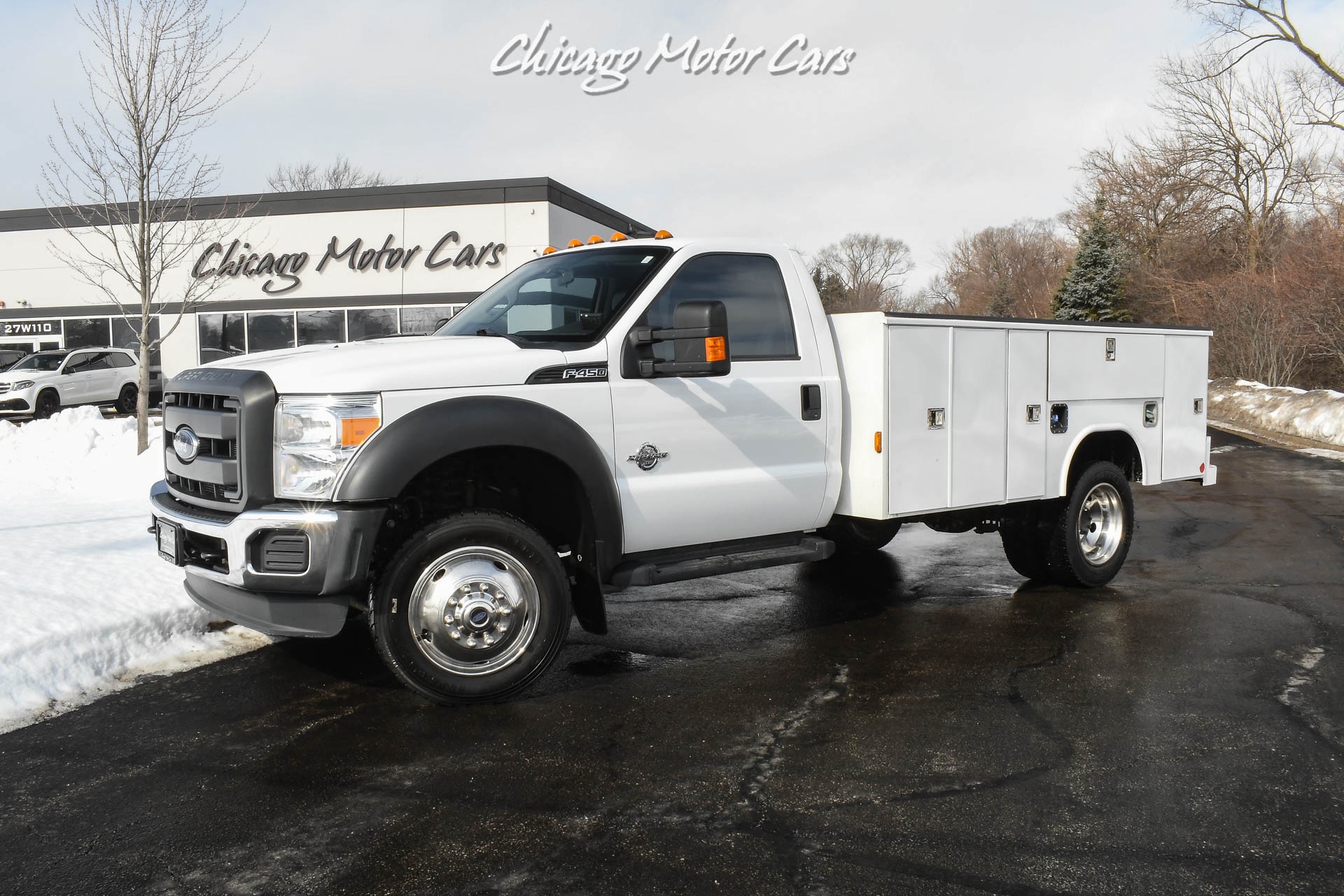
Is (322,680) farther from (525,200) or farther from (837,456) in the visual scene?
(525,200)

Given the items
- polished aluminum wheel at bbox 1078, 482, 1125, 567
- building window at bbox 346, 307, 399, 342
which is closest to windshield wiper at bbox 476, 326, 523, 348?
polished aluminum wheel at bbox 1078, 482, 1125, 567

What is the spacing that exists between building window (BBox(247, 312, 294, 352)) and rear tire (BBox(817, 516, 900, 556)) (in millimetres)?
24031

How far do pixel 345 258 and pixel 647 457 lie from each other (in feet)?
85.0

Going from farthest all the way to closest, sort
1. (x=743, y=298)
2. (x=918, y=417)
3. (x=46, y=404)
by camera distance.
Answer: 1. (x=46, y=404)
2. (x=918, y=417)
3. (x=743, y=298)

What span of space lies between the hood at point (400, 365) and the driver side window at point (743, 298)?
0.86 metres

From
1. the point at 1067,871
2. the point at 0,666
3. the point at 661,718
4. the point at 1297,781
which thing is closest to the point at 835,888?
the point at 1067,871

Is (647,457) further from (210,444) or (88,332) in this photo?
(88,332)

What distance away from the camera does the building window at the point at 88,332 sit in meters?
31.0

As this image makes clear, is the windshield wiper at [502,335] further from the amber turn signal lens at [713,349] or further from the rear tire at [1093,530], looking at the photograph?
the rear tire at [1093,530]

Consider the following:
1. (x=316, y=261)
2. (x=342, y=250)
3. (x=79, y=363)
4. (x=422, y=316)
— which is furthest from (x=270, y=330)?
(x=79, y=363)

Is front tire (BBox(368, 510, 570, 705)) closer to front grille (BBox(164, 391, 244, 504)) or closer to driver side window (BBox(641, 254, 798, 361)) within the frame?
front grille (BBox(164, 391, 244, 504))

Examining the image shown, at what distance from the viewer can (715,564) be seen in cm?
550

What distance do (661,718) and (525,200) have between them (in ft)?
80.1

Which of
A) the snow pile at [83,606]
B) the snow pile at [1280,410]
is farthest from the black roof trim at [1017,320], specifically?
the snow pile at [1280,410]
